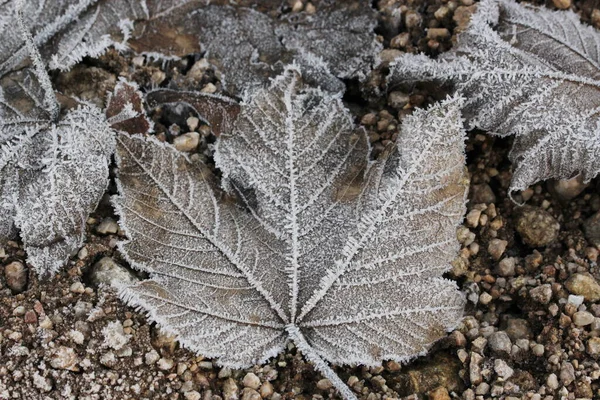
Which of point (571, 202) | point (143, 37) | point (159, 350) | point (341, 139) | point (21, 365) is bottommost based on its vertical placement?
point (571, 202)

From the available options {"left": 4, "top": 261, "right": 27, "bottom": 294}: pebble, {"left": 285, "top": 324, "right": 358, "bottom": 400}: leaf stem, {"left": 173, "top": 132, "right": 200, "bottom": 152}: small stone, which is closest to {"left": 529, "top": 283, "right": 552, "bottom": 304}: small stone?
{"left": 285, "top": 324, "right": 358, "bottom": 400}: leaf stem

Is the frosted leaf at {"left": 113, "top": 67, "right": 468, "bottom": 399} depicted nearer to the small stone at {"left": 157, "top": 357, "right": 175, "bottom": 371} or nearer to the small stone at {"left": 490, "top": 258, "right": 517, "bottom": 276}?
the small stone at {"left": 157, "top": 357, "right": 175, "bottom": 371}

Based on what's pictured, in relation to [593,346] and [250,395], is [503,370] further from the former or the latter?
[250,395]

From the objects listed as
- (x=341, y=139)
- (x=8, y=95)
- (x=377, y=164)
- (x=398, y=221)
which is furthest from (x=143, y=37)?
(x=398, y=221)

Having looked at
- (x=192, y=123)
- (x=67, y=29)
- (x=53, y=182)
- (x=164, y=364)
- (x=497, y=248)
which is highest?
(x=67, y=29)

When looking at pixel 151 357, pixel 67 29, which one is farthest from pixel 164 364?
pixel 67 29

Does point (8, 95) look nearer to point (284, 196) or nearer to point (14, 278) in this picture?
point (14, 278)

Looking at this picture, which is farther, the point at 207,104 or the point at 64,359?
the point at 207,104
